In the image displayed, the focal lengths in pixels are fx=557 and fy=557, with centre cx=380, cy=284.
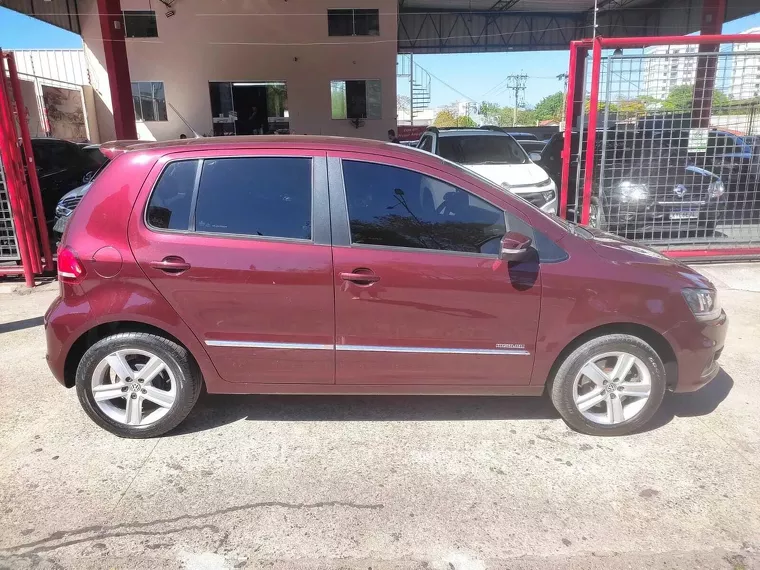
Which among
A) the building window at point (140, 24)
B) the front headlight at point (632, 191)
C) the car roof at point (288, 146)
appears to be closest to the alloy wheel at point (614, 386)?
the car roof at point (288, 146)

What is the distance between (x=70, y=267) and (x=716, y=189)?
691 centimetres

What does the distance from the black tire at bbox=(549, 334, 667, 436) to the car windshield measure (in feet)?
18.4

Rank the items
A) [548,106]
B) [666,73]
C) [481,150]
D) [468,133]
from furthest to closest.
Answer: [548,106]
[468,133]
[481,150]
[666,73]

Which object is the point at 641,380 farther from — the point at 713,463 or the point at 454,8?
the point at 454,8

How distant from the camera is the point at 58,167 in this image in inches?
389

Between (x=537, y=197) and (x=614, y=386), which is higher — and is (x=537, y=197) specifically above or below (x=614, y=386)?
above

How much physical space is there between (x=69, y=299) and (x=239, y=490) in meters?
1.51

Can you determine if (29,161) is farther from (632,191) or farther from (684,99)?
(684,99)

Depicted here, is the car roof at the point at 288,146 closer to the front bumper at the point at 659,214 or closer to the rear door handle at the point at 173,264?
the rear door handle at the point at 173,264

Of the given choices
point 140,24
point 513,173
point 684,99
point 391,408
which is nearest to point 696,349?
point 391,408

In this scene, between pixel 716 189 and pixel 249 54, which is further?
pixel 249 54

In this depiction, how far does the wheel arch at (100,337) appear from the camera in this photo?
10.9 ft

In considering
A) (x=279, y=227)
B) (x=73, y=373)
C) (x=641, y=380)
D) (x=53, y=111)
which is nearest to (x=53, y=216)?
(x=73, y=373)

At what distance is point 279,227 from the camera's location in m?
3.22
